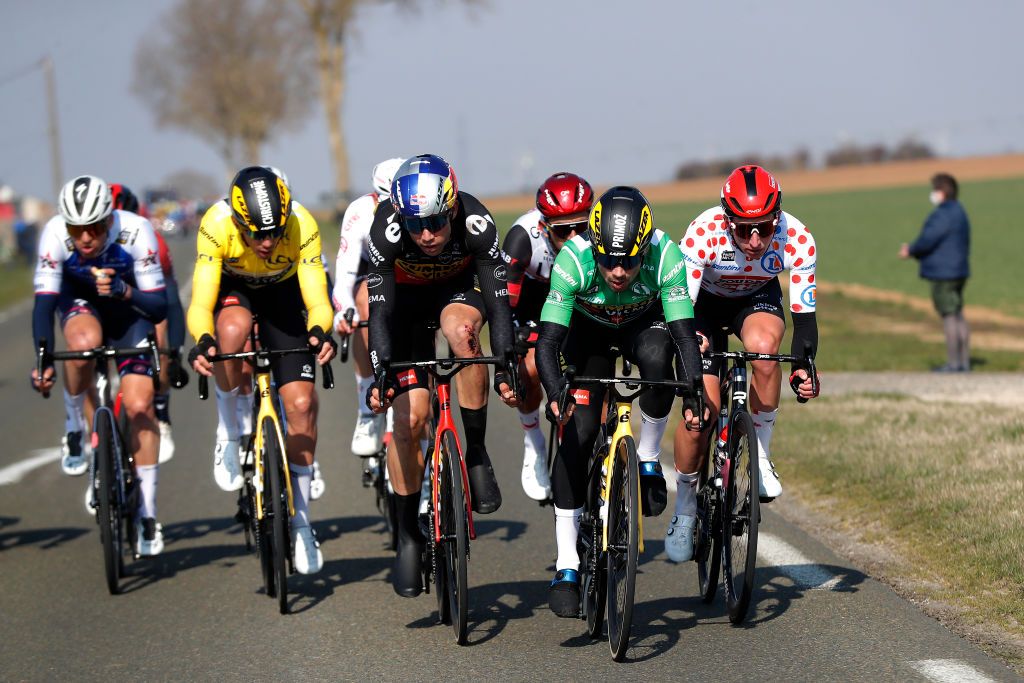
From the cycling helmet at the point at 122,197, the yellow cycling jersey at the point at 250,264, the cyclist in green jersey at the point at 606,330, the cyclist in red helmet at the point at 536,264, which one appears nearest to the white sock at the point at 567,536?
the cyclist in green jersey at the point at 606,330

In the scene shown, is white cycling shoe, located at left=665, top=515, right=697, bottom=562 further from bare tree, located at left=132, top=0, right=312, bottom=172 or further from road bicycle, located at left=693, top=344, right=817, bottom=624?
bare tree, located at left=132, top=0, right=312, bottom=172

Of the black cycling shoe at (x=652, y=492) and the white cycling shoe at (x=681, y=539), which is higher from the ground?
the black cycling shoe at (x=652, y=492)

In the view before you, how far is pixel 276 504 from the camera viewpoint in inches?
275

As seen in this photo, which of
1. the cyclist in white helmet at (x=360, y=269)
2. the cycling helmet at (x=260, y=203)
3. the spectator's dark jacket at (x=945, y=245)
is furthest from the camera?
the spectator's dark jacket at (x=945, y=245)

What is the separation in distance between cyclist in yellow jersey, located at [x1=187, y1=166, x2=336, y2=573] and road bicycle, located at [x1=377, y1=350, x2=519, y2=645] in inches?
32.3

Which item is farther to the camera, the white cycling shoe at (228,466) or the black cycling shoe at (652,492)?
→ the white cycling shoe at (228,466)

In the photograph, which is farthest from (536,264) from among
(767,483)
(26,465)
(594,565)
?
(26,465)

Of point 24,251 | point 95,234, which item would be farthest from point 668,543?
point 24,251

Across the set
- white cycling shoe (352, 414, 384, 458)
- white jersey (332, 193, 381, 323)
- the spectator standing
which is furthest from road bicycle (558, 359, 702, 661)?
the spectator standing

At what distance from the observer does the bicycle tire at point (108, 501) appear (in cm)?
754

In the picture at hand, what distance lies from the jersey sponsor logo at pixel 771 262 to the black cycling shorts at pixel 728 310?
0.59 ft

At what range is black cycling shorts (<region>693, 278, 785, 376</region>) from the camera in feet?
23.7

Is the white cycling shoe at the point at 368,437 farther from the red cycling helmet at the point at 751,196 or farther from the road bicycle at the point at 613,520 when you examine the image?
the red cycling helmet at the point at 751,196

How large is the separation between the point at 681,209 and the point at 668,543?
73331 mm
